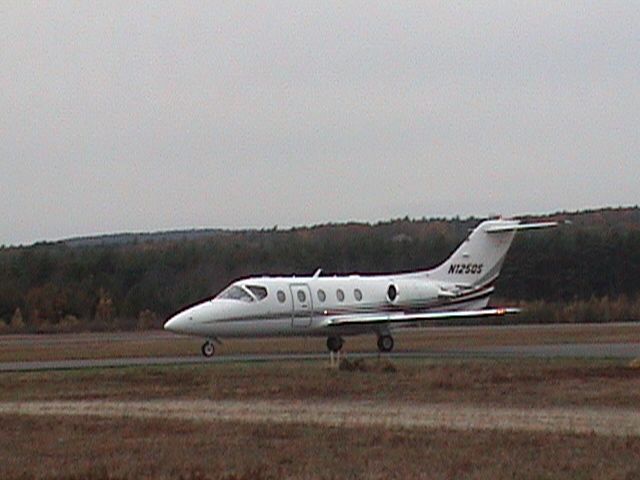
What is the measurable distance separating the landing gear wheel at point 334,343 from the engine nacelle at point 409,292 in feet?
6.04

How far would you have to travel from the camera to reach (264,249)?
88.3 metres

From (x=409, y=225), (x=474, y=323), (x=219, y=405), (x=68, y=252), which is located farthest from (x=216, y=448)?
(x=409, y=225)

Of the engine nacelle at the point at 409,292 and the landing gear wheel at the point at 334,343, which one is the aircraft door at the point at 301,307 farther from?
the engine nacelle at the point at 409,292

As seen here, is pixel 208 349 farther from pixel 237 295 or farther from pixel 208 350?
pixel 237 295

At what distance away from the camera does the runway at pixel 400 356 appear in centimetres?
3409

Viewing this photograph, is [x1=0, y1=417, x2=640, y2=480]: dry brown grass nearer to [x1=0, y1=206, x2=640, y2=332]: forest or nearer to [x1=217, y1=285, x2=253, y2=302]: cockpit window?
[x1=217, y1=285, x2=253, y2=302]: cockpit window

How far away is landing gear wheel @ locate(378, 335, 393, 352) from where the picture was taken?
131ft

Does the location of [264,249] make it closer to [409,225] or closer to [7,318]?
[7,318]

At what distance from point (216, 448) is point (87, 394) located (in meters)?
10.1

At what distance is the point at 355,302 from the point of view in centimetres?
4022

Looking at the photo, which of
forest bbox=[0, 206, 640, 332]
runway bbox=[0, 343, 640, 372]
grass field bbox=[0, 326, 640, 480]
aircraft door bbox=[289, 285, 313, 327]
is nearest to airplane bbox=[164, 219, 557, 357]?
aircraft door bbox=[289, 285, 313, 327]

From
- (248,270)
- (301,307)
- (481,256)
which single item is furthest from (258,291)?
(248,270)

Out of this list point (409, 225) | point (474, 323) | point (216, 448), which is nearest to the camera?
point (216, 448)

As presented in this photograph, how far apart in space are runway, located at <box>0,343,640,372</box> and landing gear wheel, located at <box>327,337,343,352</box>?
731mm
